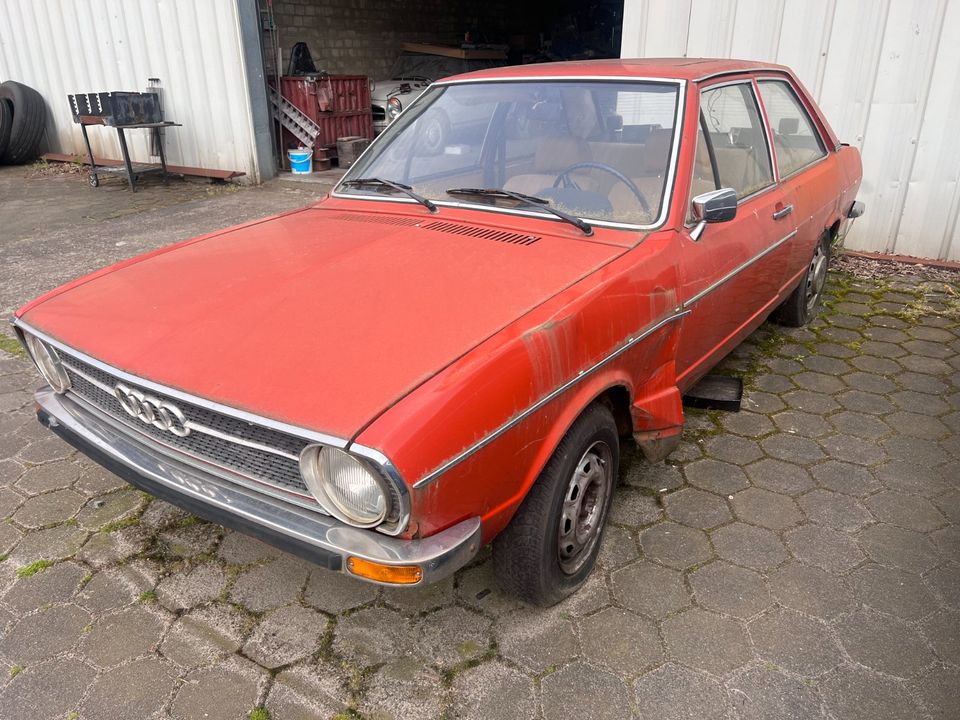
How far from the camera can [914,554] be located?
8.52 ft

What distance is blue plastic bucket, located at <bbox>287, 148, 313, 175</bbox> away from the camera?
9755 mm

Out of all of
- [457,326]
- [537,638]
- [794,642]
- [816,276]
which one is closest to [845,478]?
[794,642]

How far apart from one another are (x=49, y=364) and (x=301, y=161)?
25.9 feet

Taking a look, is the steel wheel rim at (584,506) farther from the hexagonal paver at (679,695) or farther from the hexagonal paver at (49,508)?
the hexagonal paver at (49,508)

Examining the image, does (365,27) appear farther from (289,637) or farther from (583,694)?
(583,694)

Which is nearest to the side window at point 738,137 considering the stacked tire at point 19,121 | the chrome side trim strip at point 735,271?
the chrome side trim strip at point 735,271

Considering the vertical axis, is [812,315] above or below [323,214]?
below

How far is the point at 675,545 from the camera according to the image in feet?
8.77

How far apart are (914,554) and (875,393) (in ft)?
4.72

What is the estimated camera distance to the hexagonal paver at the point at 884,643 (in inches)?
83.8

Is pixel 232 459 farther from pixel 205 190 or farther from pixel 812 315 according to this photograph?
pixel 205 190

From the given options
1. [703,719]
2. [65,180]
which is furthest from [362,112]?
[703,719]

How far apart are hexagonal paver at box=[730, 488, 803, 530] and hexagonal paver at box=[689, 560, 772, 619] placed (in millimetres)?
337

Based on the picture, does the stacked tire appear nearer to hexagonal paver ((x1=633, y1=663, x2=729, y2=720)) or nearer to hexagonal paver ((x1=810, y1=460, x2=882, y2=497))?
hexagonal paver ((x1=810, y1=460, x2=882, y2=497))
